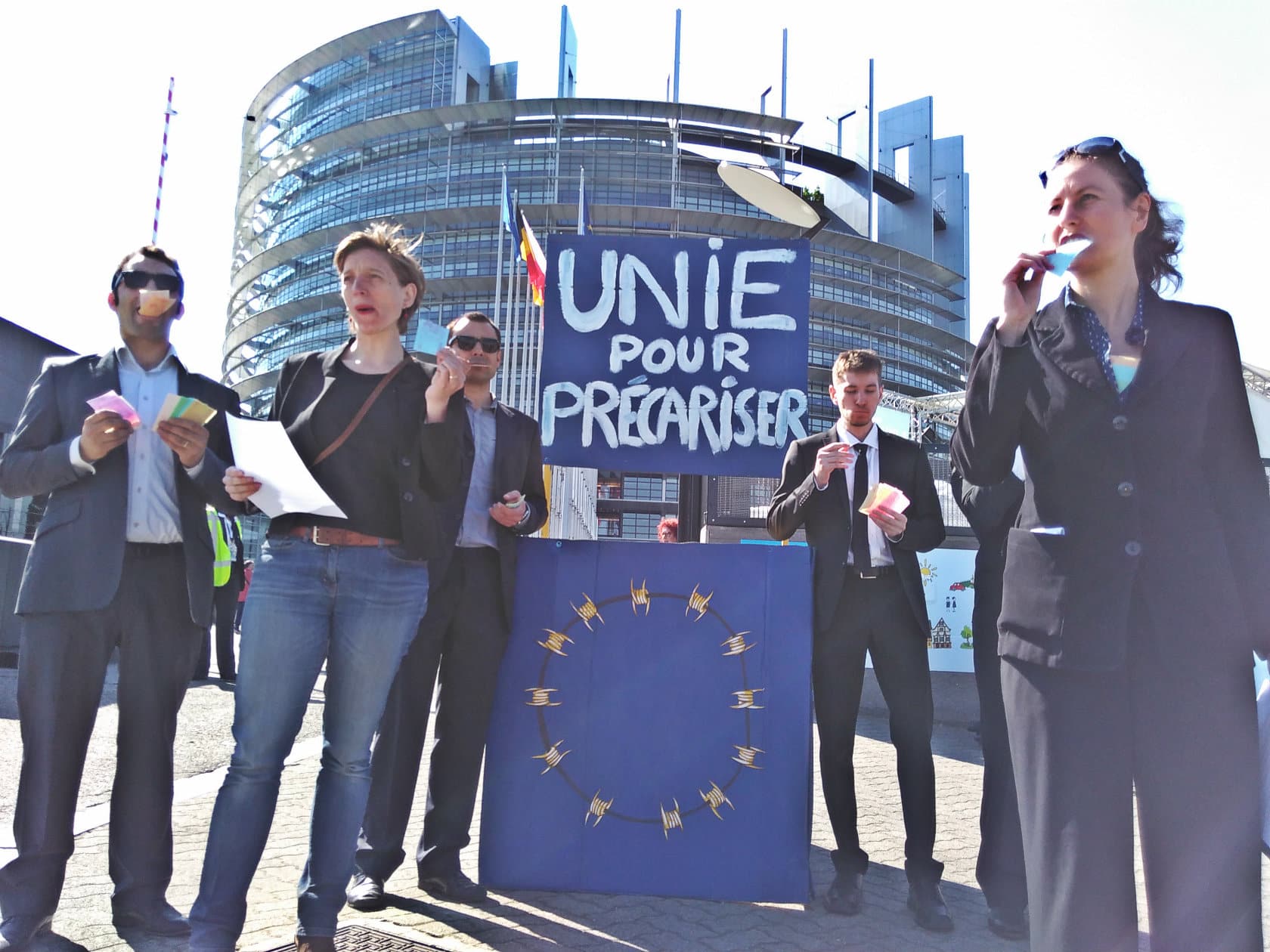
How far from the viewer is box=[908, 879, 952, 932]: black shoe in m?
3.49

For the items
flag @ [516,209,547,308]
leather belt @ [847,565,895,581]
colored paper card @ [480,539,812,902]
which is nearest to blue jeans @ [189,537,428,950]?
colored paper card @ [480,539,812,902]

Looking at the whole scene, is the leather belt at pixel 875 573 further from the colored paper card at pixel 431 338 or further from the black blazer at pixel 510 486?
the colored paper card at pixel 431 338

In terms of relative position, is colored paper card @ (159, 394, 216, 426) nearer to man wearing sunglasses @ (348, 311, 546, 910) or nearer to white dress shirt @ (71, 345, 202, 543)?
white dress shirt @ (71, 345, 202, 543)

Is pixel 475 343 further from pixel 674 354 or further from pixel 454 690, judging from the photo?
pixel 454 690

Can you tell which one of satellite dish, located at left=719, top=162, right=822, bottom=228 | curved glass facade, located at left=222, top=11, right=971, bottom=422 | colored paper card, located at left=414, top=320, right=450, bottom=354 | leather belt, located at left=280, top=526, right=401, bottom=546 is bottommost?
leather belt, located at left=280, top=526, right=401, bottom=546

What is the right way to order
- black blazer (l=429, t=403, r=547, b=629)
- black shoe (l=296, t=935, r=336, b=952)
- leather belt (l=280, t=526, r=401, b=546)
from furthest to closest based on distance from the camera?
black blazer (l=429, t=403, r=547, b=629), leather belt (l=280, t=526, r=401, b=546), black shoe (l=296, t=935, r=336, b=952)

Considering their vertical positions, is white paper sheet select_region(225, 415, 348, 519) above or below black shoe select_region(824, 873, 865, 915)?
above

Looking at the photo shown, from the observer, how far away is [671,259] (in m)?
4.11

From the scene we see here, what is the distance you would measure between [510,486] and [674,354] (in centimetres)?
87

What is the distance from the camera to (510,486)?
399 centimetres

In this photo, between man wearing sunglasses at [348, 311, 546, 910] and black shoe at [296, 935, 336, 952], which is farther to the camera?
man wearing sunglasses at [348, 311, 546, 910]

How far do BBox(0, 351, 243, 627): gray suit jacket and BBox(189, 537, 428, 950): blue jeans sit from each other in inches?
17.1

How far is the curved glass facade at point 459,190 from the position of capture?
56219 mm

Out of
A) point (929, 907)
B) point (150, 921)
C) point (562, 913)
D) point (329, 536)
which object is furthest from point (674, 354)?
point (150, 921)
